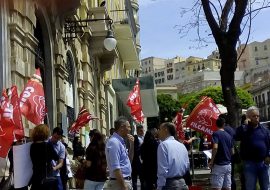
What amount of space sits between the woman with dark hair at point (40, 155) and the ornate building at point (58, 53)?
11.3 ft

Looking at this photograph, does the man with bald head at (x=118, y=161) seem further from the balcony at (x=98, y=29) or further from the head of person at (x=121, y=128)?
the balcony at (x=98, y=29)

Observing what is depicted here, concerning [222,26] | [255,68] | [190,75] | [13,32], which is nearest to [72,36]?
[222,26]

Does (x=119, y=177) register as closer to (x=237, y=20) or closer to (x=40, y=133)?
(x=40, y=133)

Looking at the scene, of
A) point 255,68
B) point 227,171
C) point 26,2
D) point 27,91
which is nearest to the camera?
point 27,91

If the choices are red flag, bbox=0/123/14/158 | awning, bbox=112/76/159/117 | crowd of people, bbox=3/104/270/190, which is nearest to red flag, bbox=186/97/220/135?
crowd of people, bbox=3/104/270/190

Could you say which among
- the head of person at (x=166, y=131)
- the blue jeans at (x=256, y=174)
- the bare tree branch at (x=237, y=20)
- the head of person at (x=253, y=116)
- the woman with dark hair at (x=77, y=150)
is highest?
the bare tree branch at (x=237, y=20)

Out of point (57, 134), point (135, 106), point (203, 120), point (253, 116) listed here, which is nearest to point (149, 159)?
point (57, 134)

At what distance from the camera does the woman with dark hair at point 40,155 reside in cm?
806

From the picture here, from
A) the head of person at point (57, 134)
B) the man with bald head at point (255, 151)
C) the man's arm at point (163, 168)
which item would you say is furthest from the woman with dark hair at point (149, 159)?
the man's arm at point (163, 168)

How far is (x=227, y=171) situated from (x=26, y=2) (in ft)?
19.7

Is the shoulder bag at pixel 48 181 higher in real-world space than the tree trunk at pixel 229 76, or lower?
lower

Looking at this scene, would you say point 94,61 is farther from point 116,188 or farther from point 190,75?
point 190,75

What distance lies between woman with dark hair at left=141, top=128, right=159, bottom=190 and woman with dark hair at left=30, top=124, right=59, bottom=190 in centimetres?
412

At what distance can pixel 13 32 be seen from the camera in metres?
11.9
